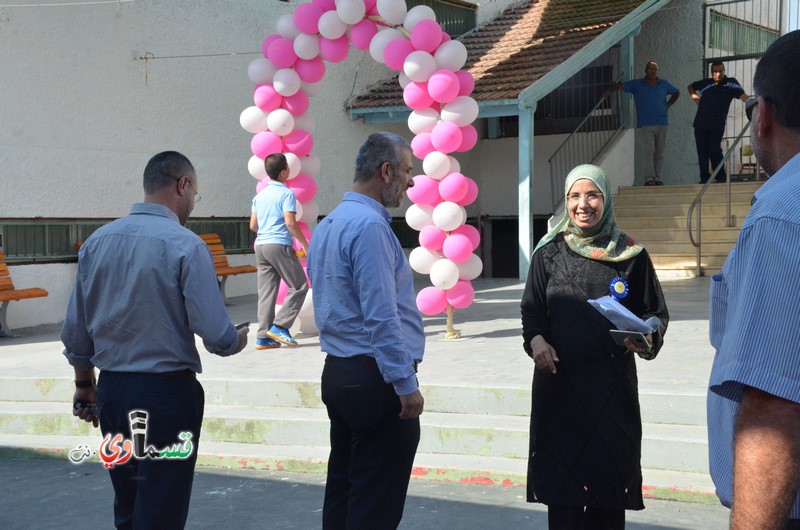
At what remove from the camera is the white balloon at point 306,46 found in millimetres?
9016

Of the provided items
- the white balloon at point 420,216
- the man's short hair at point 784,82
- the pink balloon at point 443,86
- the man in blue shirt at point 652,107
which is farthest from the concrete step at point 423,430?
the man in blue shirt at point 652,107

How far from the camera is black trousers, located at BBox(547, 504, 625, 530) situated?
362cm

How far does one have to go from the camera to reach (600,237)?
12.4 ft

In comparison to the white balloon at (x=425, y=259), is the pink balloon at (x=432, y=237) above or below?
above

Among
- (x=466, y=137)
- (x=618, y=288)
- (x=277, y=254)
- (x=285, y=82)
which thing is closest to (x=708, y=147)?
(x=466, y=137)

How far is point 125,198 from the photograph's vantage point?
459 inches

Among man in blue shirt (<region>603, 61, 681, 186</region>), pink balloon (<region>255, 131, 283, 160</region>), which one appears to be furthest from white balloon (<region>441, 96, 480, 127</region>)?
man in blue shirt (<region>603, 61, 681, 186</region>)

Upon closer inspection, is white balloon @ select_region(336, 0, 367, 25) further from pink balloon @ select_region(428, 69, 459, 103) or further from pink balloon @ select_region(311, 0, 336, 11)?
pink balloon @ select_region(428, 69, 459, 103)

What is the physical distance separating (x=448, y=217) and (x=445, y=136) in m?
0.71

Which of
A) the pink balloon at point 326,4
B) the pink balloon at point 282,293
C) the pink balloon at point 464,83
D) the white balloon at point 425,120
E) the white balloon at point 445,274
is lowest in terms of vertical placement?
the pink balloon at point 282,293

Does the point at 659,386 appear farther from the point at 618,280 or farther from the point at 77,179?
the point at 77,179

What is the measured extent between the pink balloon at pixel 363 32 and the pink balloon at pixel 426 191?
1.44m

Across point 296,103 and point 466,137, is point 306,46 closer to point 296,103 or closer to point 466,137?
point 296,103

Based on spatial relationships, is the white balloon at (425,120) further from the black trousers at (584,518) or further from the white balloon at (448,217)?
the black trousers at (584,518)
